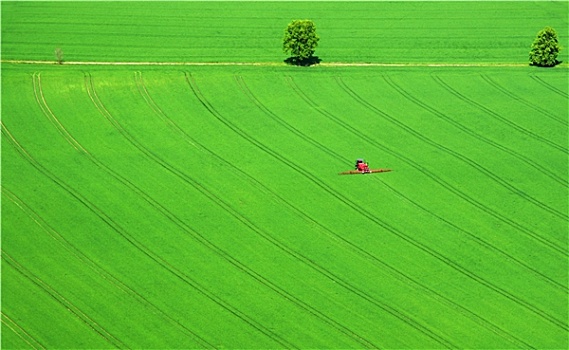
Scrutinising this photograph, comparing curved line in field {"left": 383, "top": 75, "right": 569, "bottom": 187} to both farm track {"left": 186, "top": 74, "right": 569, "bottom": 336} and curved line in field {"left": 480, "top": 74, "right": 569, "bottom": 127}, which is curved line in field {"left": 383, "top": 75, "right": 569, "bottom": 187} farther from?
farm track {"left": 186, "top": 74, "right": 569, "bottom": 336}

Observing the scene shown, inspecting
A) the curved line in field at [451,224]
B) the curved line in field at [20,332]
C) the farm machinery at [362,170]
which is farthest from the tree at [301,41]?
the curved line in field at [20,332]

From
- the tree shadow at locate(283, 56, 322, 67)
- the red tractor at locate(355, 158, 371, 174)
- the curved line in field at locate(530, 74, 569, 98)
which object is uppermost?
the curved line in field at locate(530, 74, 569, 98)

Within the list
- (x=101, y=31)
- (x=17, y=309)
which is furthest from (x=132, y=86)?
(x=17, y=309)

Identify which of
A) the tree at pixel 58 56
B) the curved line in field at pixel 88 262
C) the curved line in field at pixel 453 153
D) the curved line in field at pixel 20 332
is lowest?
the curved line in field at pixel 20 332

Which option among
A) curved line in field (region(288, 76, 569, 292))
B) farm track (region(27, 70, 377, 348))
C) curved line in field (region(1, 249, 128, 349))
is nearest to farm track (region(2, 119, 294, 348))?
farm track (region(27, 70, 377, 348))

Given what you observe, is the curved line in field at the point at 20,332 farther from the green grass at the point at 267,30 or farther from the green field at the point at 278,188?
the green grass at the point at 267,30

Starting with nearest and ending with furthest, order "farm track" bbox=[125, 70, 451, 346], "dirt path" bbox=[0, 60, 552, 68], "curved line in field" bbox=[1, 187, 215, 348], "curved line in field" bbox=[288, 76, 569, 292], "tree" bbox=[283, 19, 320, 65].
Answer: "curved line in field" bbox=[1, 187, 215, 348], "farm track" bbox=[125, 70, 451, 346], "curved line in field" bbox=[288, 76, 569, 292], "dirt path" bbox=[0, 60, 552, 68], "tree" bbox=[283, 19, 320, 65]

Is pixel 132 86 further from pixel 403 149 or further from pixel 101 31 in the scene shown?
pixel 403 149
